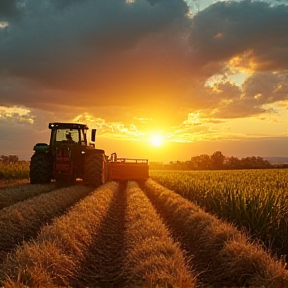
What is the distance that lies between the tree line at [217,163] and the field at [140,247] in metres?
64.0

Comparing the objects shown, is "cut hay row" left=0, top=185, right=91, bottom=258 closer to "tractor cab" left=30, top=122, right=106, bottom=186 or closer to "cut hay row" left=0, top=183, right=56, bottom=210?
"cut hay row" left=0, top=183, right=56, bottom=210

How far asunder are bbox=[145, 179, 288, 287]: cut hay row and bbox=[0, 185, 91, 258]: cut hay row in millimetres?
3723

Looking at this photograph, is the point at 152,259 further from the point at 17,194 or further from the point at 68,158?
the point at 68,158

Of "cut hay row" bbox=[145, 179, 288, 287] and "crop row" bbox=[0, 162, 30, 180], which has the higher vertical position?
"crop row" bbox=[0, 162, 30, 180]

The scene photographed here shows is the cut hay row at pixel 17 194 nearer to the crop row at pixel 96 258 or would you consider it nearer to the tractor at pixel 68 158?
the tractor at pixel 68 158

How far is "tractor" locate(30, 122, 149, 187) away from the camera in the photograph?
2209cm

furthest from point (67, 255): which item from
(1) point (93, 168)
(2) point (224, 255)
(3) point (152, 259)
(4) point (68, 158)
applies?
(4) point (68, 158)

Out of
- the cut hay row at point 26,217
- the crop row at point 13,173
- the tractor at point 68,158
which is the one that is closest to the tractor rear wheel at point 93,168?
the tractor at point 68,158

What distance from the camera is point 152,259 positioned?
7188 millimetres

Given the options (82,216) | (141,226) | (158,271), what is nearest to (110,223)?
(82,216)

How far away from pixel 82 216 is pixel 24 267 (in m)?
5.07

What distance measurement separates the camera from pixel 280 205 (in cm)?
1027

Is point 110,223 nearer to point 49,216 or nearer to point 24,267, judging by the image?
point 49,216

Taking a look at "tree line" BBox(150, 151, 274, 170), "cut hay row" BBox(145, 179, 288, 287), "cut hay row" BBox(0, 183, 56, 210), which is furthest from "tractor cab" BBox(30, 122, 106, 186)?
"tree line" BBox(150, 151, 274, 170)
